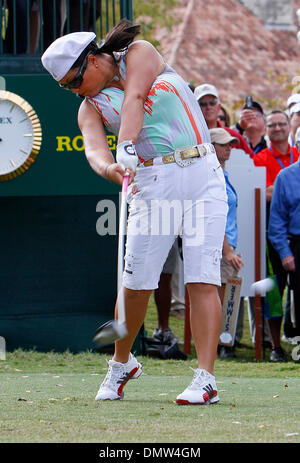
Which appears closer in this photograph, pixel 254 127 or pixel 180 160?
pixel 180 160

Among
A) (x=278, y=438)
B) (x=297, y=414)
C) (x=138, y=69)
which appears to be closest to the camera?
(x=278, y=438)

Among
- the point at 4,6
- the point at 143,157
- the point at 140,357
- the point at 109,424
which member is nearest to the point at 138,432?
the point at 109,424

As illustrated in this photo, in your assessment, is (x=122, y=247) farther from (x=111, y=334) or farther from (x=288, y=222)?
(x=288, y=222)

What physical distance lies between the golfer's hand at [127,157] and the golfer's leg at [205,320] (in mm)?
785

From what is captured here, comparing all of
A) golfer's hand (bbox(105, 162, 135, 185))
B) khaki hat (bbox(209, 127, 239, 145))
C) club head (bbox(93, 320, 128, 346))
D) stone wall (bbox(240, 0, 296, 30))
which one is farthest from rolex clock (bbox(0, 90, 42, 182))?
stone wall (bbox(240, 0, 296, 30))

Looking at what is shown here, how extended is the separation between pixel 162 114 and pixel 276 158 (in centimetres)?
490

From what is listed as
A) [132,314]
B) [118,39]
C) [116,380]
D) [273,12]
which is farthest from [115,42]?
[273,12]

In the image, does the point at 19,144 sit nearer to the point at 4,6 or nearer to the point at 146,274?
the point at 4,6

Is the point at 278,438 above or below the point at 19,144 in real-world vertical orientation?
below

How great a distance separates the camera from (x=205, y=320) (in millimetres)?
5648

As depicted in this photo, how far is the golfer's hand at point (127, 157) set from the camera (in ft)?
17.3

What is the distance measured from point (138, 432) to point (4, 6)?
6.03 m

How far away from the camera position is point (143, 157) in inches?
221
